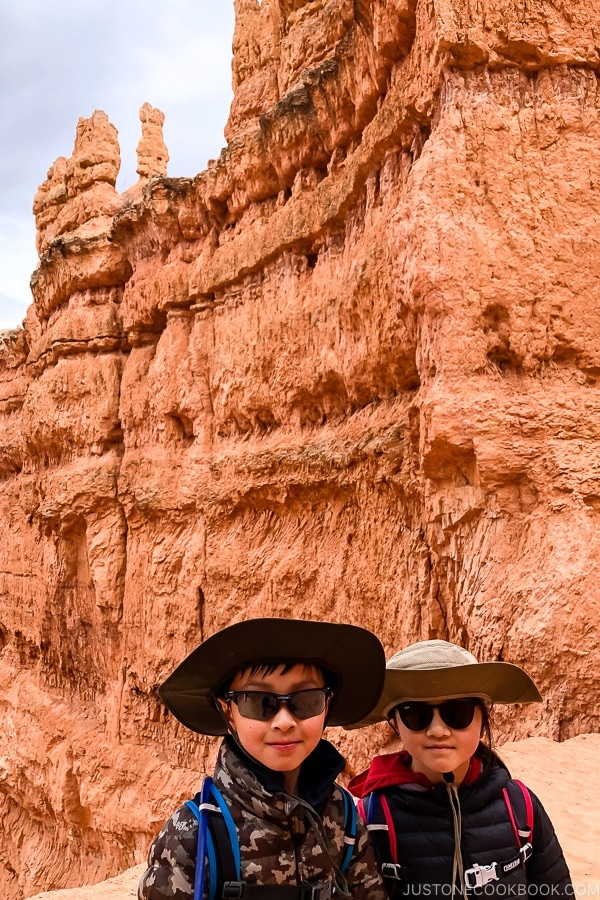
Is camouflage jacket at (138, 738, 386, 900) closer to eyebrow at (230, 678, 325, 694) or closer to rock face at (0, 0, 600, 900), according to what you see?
eyebrow at (230, 678, 325, 694)

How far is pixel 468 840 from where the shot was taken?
2.18m

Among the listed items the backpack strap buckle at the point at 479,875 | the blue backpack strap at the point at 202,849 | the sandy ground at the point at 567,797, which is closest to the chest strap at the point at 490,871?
the backpack strap buckle at the point at 479,875

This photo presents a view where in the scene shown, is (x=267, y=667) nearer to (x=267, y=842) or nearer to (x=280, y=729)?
(x=280, y=729)

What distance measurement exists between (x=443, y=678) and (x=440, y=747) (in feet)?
0.63

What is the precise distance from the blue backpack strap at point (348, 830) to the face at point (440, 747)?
0.29 meters

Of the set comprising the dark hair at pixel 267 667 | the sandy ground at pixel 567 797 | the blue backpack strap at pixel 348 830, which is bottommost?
the sandy ground at pixel 567 797

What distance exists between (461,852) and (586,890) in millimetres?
1901

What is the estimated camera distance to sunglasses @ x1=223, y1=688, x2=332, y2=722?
199cm

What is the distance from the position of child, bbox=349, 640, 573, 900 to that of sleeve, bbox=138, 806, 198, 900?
A: 60cm

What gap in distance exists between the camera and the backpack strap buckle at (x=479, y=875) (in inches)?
83.7

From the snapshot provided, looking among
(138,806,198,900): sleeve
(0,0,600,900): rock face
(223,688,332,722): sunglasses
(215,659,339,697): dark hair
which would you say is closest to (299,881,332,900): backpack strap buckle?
(138,806,198,900): sleeve

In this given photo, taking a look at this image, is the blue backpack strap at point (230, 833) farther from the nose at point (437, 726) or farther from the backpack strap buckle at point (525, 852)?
the backpack strap buckle at point (525, 852)

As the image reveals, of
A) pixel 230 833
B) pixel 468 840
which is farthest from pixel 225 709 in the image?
pixel 468 840

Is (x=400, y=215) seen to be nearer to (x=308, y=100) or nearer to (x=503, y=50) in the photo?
(x=503, y=50)
